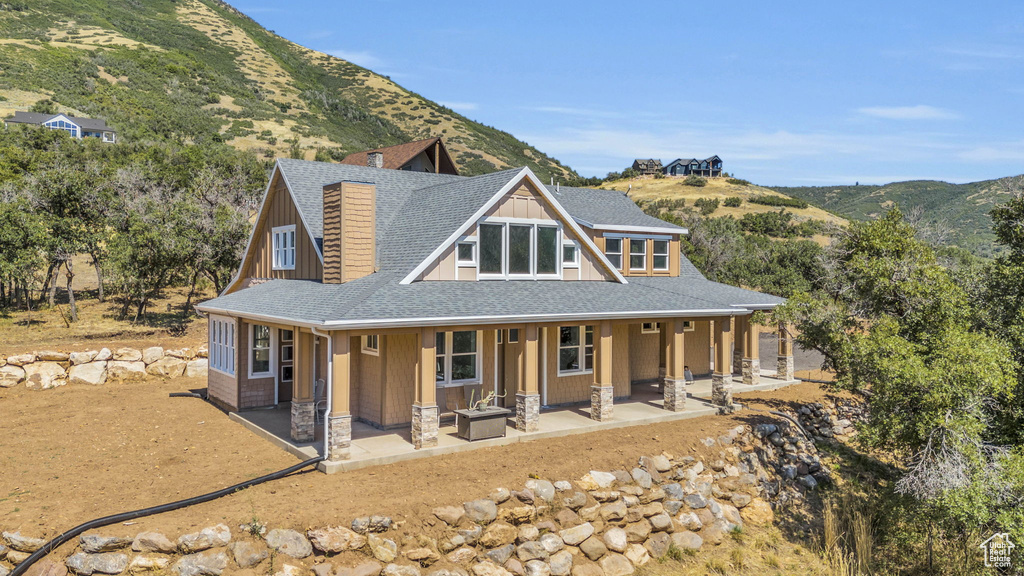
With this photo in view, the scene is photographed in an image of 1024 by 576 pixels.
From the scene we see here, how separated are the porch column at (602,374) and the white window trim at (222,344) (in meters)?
9.60

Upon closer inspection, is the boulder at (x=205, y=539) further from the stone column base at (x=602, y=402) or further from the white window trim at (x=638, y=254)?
the white window trim at (x=638, y=254)

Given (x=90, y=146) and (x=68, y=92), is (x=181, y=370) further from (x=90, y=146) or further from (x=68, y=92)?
(x=68, y=92)

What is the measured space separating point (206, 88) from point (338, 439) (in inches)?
3364

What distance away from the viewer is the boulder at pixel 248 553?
9.09 metres

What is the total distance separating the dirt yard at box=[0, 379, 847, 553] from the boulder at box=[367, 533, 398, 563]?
424 millimetres

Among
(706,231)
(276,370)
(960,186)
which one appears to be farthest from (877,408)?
(960,186)

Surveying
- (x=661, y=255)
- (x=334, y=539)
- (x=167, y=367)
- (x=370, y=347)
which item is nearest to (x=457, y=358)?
(x=370, y=347)

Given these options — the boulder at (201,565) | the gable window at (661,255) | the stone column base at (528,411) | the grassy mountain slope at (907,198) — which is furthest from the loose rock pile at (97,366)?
the grassy mountain slope at (907,198)

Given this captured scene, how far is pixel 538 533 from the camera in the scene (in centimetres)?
1116

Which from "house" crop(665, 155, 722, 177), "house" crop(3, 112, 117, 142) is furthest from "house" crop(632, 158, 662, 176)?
"house" crop(3, 112, 117, 142)

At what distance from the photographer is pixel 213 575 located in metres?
8.94

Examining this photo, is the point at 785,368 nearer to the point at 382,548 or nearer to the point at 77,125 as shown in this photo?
the point at 382,548

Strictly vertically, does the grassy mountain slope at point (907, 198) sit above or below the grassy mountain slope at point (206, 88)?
below

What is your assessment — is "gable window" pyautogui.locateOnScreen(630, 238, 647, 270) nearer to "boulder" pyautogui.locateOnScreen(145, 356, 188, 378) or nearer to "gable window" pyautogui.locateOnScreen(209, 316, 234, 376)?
"gable window" pyautogui.locateOnScreen(209, 316, 234, 376)
